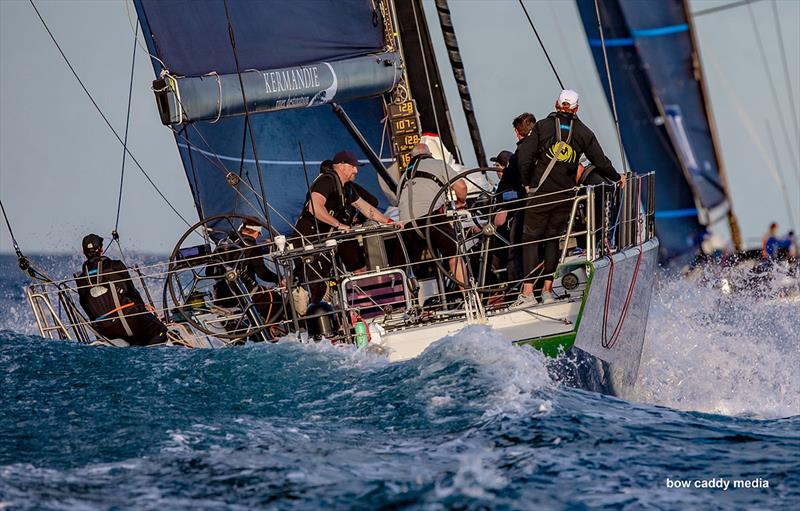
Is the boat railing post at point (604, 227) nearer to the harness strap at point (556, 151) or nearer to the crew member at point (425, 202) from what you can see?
the harness strap at point (556, 151)

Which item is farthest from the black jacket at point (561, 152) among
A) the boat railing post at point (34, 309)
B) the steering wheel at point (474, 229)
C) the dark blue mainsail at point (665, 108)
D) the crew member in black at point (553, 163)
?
the dark blue mainsail at point (665, 108)

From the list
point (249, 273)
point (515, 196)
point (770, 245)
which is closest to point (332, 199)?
point (249, 273)

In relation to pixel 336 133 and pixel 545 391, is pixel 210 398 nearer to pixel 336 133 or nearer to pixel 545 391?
pixel 545 391

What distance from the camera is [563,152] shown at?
6.52 metres

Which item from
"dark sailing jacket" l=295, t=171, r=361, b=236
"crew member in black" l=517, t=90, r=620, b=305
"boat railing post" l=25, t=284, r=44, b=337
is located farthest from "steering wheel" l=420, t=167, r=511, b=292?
"boat railing post" l=25, t=284, r=44, b=337

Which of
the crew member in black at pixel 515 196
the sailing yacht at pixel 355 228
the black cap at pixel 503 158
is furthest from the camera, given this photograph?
the black cap at pixel 503 158

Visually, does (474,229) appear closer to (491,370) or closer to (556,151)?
(556,151)

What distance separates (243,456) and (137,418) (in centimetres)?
81

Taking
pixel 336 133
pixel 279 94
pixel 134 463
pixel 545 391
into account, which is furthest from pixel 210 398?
pixel 336 133

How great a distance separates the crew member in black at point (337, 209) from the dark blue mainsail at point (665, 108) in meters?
8.22

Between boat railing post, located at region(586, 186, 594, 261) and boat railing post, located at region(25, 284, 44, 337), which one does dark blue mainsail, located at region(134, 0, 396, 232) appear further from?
boat railing post, located at region(586, 186, 594, 261)

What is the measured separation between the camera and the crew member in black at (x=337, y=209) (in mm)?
6750

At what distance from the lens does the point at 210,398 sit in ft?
17.1

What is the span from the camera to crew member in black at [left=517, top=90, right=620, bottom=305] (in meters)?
6.52
